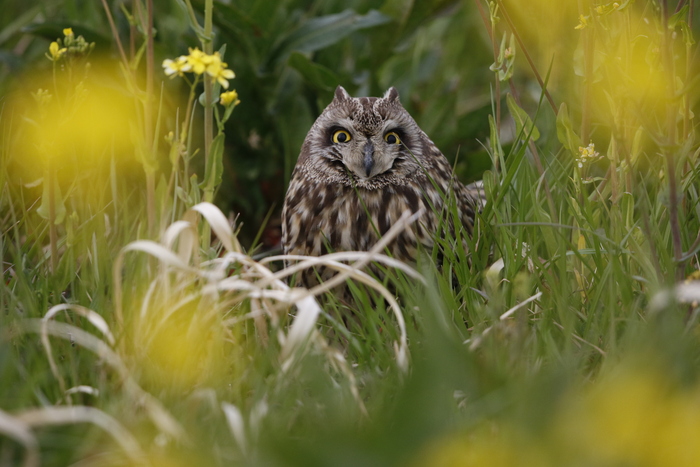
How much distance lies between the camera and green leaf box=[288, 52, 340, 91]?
3584 mm

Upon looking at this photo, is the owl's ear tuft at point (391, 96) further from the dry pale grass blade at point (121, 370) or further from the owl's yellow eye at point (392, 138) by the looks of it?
the dry pale grass blade at point (121, 370)

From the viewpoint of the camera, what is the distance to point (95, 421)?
1.32 meters

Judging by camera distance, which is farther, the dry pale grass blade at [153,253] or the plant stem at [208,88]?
the plant stem at [208,88]

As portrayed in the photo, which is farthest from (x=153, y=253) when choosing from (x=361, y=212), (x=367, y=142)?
(x=367, y=142)

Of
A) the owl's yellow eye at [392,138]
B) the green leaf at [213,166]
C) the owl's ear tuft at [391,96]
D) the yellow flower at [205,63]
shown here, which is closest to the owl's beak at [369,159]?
the owl's yellow eye at [392,138]

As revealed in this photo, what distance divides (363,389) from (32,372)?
2.28 feet

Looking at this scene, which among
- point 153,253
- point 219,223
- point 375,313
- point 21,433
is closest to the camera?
point 21,433

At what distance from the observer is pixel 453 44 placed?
16.9ft

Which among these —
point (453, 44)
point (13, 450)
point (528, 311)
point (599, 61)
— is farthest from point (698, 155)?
point (453, 44)

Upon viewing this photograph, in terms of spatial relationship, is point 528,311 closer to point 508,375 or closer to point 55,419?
point 508,375

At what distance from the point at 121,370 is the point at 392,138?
1.73 metres

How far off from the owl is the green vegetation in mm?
383

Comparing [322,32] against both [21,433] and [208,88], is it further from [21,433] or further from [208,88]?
[21,433]

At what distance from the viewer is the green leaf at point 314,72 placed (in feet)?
11.8
